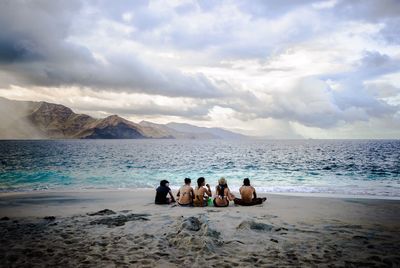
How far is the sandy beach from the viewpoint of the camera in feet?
22.7

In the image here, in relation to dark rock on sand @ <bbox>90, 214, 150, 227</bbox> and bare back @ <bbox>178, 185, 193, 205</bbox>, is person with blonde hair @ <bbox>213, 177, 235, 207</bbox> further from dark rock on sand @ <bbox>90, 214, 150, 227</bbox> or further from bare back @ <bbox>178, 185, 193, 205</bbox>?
dark rock on sand @ <bbox>90, 214, 150, 227</bbox>

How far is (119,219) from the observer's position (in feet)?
36.2

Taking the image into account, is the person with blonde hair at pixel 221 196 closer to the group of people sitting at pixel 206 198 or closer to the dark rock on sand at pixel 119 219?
the group of people sitting at pixel 206 198

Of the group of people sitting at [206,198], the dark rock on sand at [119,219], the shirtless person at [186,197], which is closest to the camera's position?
the dark rock on sand at [119,219]

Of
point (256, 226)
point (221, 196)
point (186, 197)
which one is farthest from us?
point (186, 197)

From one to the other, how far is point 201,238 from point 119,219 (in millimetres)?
4256

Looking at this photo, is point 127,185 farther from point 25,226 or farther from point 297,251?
point 297,251

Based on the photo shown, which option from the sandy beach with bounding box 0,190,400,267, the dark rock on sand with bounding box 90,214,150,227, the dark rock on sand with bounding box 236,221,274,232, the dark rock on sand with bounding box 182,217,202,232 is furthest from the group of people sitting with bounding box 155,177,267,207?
the dark rock on sand with bounding box 182,217,202,232

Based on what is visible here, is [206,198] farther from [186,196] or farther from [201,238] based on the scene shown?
[201,238]

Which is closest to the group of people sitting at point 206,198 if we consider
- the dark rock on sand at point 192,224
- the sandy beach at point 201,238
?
the sandy beach at point 201,238

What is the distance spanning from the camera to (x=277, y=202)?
16031 millimetres

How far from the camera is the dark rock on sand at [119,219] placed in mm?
10435

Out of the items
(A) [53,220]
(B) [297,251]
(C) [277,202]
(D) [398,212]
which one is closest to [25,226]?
(A) [53,220]

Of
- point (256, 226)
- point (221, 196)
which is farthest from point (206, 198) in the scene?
point (256, 226)
